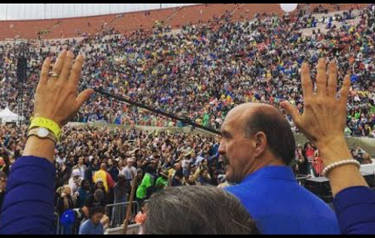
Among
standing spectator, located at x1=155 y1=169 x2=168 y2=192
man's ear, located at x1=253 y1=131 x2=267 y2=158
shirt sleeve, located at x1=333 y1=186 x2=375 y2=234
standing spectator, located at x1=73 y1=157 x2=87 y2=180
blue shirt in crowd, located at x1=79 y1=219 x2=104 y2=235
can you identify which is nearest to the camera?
shirt sleeve, located at x1=333 y1=186 x2=375 y2=234

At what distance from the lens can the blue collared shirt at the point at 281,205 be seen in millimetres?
1655

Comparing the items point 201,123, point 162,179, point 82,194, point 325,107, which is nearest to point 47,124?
point 325,107

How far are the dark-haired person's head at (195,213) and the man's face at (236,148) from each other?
0.64 metres

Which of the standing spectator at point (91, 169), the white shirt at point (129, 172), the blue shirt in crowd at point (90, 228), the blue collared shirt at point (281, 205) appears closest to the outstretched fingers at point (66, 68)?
the blue collared shirt at point (281, 205)

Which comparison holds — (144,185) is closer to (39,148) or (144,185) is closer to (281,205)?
(281,205)

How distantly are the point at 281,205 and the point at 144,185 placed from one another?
292 inches

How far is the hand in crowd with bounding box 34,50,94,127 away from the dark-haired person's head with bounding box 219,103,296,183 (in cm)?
63

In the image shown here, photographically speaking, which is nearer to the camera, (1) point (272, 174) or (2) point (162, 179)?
(1) point (272, 174)

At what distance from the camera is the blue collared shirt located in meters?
1.66

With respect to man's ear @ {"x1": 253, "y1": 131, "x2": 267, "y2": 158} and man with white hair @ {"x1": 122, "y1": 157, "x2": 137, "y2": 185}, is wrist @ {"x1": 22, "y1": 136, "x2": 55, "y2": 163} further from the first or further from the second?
man with white hair @ {"x1": 122, "y1": 157, "x2": 137, "y2": 185}

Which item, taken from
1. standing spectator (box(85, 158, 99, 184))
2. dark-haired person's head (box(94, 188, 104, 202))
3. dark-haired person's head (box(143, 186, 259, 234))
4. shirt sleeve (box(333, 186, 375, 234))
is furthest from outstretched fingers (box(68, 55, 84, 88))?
standing spectator (box(85, 158, 99, 184))

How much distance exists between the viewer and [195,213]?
1.14 meters

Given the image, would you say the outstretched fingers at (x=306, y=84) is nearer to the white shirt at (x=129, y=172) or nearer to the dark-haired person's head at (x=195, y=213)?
the dark-haired person's head at (x=195, y=213)

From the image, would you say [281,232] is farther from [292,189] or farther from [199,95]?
[199,95]
